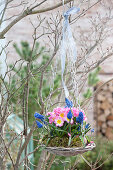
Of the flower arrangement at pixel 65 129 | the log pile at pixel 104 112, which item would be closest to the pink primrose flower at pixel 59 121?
the flower arrangement at pixel 65 129

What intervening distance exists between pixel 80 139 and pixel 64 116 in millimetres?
156

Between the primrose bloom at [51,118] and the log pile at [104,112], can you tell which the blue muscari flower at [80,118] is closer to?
the primrose bloom at [51,118]

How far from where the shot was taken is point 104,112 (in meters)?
5.98

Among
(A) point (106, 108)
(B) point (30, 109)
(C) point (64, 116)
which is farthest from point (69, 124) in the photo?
(A) point (106, 108)

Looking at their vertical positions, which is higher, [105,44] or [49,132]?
[105,44]

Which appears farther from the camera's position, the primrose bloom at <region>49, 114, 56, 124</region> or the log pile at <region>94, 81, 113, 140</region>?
the log pile at <region>94, 81, 113, 140</region>

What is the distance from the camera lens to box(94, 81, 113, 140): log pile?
19.4ft

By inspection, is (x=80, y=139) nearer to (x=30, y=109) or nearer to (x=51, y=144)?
(x=51, y=144)

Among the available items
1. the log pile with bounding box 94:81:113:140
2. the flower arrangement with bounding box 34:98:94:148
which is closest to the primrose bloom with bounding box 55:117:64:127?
the flower arrangement with bounding box 34:98:94:148

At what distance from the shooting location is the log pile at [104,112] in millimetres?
5926

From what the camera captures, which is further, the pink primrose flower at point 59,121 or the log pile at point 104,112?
the log pile at point 104,112

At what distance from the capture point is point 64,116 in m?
1.40

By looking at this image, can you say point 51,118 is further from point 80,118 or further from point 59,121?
point 80,118

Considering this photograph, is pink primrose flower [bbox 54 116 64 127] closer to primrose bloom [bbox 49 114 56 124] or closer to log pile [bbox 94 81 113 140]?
primrose bloom [bbox 49 114 56 124]
